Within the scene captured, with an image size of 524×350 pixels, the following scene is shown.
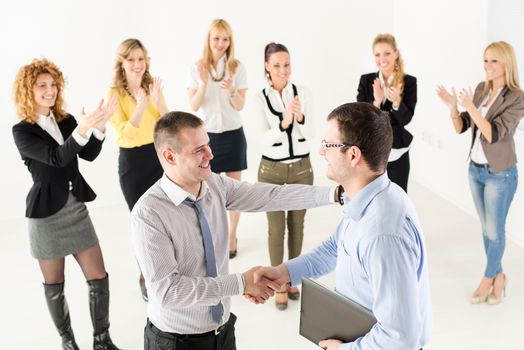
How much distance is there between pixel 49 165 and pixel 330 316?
2007mm

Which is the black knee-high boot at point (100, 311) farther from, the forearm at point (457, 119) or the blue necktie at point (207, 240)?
the forearm at point (457, 119)

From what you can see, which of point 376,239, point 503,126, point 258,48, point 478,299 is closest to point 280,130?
point 503,126

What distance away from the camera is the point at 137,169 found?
4.29m

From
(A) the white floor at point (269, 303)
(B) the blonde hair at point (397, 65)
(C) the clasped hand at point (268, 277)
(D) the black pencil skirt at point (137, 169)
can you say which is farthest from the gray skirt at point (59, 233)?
(B) the blonde hair at point (397, 65)

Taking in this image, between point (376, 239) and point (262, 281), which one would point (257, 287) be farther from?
point (376, 239)

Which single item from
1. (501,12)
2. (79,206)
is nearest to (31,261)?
(79,206)

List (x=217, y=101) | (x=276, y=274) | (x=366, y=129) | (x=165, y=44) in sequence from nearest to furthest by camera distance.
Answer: (x=366, y=129), (x=276, y=274), (x=217, y=101), (x=165, y=44)

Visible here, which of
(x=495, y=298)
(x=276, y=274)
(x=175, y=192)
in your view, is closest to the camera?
(x=175, y=192)

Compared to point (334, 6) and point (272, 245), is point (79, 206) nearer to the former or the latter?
point (272, 245)

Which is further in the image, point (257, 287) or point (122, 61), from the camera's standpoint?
point (122, 61)

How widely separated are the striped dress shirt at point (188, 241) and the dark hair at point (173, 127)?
142 mm

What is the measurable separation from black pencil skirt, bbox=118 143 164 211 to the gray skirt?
0.69 meters

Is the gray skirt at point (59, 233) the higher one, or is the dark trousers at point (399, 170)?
the dark trousers at point (399, 170)

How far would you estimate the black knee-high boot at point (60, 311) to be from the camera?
3.67 meters
